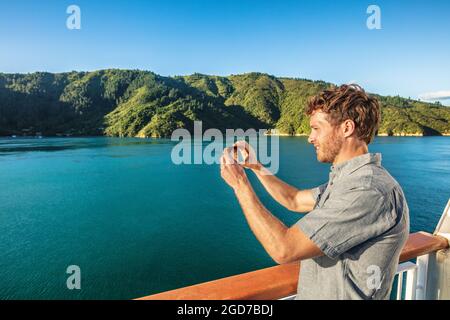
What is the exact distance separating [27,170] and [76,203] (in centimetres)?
1839

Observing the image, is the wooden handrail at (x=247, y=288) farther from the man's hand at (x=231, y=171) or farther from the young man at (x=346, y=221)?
the man's hand at (x=231, y=171)

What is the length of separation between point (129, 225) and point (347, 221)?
2298cm

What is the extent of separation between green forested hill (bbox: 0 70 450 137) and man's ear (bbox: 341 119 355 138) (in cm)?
9571

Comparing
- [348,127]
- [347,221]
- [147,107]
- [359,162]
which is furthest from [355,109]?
[147,107]

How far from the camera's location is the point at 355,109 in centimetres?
125

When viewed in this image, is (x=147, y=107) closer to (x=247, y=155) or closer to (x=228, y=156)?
(x=247, y=155)

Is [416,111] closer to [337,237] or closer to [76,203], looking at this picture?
[76,203]

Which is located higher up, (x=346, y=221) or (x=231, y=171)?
(x=231, y=171)

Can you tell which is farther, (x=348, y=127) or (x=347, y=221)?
(x=348, y=127)

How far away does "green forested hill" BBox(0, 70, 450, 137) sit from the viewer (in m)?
105

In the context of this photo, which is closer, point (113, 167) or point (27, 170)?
point (27, 170)

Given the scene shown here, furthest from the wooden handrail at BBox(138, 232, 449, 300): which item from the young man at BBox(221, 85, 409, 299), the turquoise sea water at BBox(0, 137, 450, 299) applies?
the turquoise sea water at BBox(0, 137, 450, 299)
